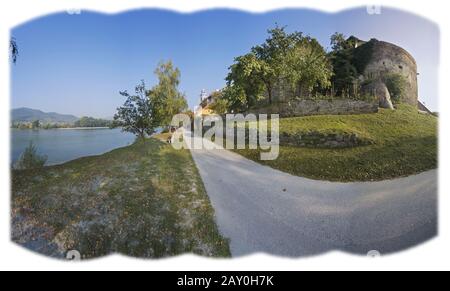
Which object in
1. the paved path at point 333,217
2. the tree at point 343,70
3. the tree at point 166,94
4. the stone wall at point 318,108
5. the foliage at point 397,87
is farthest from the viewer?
the tree at point 343,70

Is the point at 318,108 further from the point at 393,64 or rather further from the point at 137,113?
the point at 137,113

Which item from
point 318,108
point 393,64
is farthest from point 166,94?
→ point 393,64

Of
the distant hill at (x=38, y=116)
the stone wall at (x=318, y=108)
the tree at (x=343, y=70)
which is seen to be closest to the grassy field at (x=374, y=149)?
the stone wall at (x=318, y=108)

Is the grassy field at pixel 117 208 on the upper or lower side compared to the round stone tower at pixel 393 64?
lower

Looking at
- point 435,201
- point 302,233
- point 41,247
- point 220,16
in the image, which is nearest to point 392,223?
point 435,201

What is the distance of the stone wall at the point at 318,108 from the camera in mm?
1699

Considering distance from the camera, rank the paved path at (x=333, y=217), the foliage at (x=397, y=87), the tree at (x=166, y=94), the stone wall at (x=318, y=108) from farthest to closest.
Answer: the foliage at (x=397, y=87) → the stone wall at (x=318, y=108) → the tree at (x=166, y=94) → the paved path at (x=333, y=217)

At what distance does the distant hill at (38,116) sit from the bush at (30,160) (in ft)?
0.84

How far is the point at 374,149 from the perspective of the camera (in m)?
1.59

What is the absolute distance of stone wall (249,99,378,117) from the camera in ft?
5.57

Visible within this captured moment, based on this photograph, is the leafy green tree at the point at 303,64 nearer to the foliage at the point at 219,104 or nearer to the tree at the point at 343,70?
the tree at the point at 343,70

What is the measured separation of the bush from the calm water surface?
0.03 meters

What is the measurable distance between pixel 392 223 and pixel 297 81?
4.95 feet

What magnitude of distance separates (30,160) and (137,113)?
112 cm
